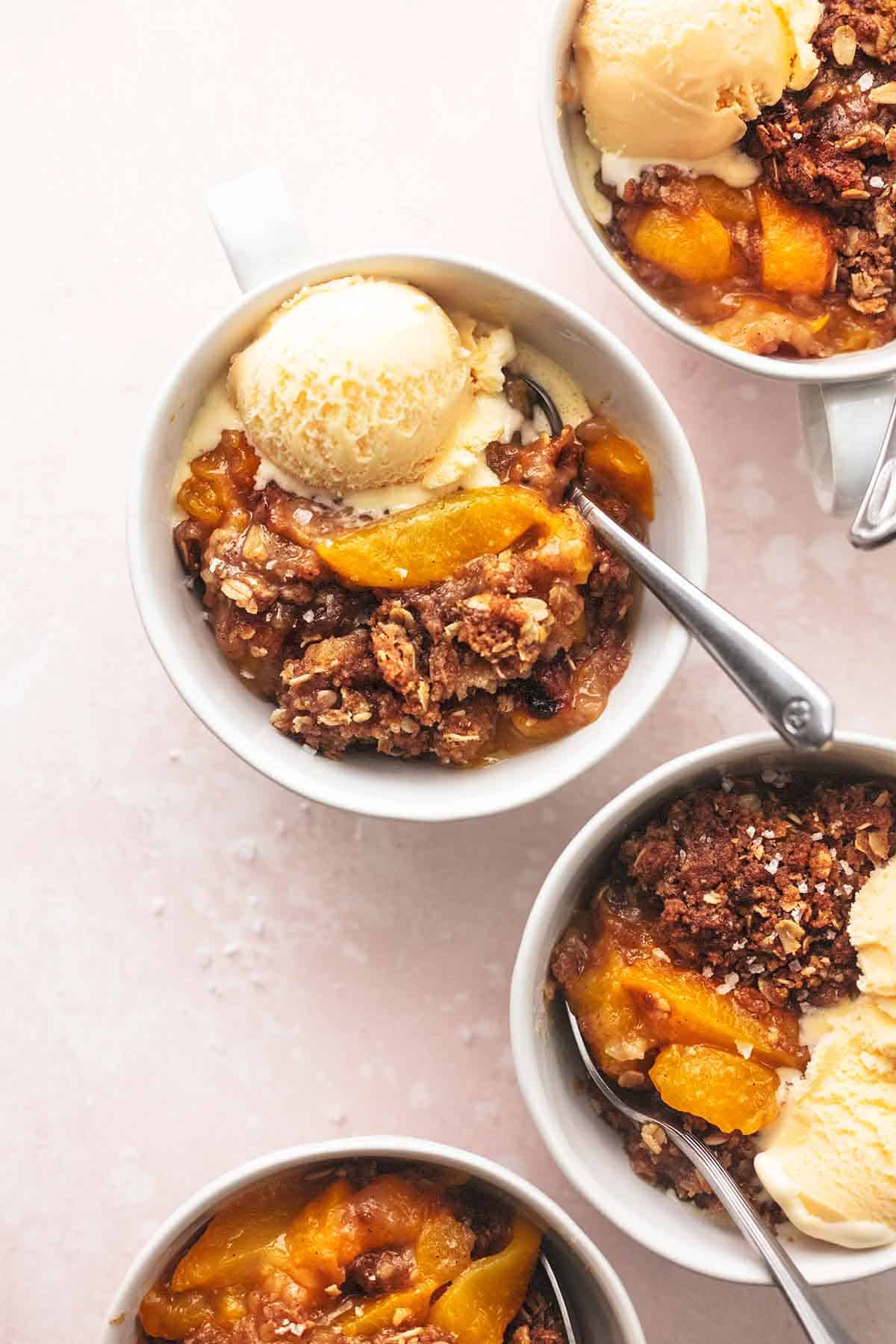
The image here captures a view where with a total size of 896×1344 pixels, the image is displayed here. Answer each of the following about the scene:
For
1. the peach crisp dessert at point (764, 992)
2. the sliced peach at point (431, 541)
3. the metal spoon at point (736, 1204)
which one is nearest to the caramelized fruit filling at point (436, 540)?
the sliced peach at point (431, 541)

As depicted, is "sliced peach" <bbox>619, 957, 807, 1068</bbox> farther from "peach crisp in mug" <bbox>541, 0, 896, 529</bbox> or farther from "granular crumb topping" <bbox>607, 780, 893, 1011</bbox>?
"peach crisp in mug" <bbox>541, 0, 896, 529</bbox>

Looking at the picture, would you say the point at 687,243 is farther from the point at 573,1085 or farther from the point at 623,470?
the point at 573,1085

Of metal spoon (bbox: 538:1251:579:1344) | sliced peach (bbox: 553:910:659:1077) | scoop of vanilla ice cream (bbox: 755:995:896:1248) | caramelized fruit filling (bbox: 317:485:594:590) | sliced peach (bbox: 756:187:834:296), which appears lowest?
metal spoon (bbox: 538:1251:579:1344)

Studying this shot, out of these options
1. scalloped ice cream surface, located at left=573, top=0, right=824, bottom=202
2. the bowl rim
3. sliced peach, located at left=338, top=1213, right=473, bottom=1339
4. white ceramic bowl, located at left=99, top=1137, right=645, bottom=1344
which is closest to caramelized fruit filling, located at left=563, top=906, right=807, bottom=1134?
white ceramic bowl, located at left=99, top=1137, right=645, bottom=1344

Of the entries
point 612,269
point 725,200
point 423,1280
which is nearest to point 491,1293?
point 423,1280

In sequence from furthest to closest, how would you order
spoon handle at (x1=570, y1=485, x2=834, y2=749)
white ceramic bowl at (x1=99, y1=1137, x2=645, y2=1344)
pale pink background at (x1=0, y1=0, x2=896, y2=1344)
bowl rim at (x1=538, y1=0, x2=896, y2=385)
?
pale pink background at (x1=0, y1=0, x2=896, y2=1344), bowl rim at (x1=538, y1=0, x2=896, y2=385), white ceramic bowl at (x1=99, y1=1137, x2=645, y2=1344), spoon handle at (x1=570, y1=485, x2=834, y2=749)


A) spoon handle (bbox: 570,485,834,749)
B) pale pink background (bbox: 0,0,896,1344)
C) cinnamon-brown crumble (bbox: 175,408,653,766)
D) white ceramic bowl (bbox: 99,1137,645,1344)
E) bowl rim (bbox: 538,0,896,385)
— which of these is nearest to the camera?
spoon handle (bbox: 570,485,834,749)

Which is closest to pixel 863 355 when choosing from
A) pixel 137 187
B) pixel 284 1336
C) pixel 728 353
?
pixel 728 353
